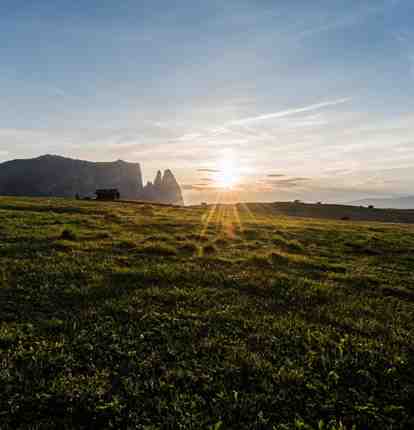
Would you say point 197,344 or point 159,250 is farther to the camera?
point 159,250

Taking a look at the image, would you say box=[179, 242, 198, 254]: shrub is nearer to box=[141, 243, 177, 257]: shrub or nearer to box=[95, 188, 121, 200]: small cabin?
box=[141, 243, 177, 257]: shrub

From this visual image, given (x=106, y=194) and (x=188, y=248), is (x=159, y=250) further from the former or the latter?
(x=106, y=194)

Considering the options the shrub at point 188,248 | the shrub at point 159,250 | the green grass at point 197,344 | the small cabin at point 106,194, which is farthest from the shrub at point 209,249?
the small cabin at point 106,194

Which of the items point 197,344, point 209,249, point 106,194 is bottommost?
point 197,344

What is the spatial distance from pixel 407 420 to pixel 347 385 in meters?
1.04

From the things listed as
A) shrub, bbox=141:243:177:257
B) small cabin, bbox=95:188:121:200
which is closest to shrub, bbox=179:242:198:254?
shrub, bbox=141:243:177:257

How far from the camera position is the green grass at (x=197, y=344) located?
4766mm

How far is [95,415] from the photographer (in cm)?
463

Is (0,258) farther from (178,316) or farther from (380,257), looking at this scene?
(380,257)

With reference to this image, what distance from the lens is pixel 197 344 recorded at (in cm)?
670

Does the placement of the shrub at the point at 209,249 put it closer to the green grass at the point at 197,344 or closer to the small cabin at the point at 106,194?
the green grass at the point at 197,344

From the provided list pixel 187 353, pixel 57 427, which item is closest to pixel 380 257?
pixel 187 353

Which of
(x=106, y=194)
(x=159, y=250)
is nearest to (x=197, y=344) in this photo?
(x=159, y=250)

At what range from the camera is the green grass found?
15.6 feet
